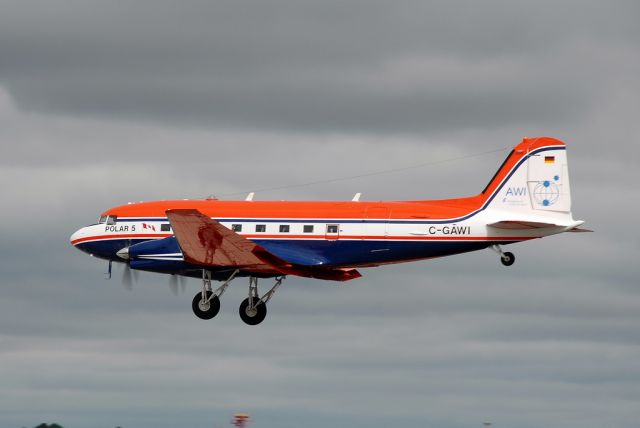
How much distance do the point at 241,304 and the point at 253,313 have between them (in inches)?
31.1

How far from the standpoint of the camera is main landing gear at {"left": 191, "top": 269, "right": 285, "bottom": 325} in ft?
181

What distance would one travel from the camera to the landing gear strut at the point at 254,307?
5628cm

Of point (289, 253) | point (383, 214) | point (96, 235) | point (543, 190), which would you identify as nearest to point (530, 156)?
point (543, 190)

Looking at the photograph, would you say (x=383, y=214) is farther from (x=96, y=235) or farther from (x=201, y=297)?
(x=96, y=235)

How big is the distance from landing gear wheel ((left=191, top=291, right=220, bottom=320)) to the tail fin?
11356 mm

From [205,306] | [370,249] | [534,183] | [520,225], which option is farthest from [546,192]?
[205,306]

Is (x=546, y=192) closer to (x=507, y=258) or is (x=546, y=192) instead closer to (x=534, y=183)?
(x=534, y=183)

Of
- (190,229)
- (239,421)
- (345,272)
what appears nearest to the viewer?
(239,421)

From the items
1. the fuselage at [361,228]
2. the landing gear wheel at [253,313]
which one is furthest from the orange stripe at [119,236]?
the landing gear wheel at [253,313]

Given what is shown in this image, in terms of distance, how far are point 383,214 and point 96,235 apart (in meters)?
12.3

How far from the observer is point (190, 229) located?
5203cm

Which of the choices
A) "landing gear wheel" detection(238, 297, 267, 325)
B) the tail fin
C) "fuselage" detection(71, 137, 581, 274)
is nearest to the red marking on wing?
"fuselage" detection(71, 137, 581, 274)

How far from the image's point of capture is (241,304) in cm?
5678

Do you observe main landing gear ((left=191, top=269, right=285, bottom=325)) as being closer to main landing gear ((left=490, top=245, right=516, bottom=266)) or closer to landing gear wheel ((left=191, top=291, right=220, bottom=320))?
landing gear wheel ((left=191, top=291, right=220, bottom=320))
